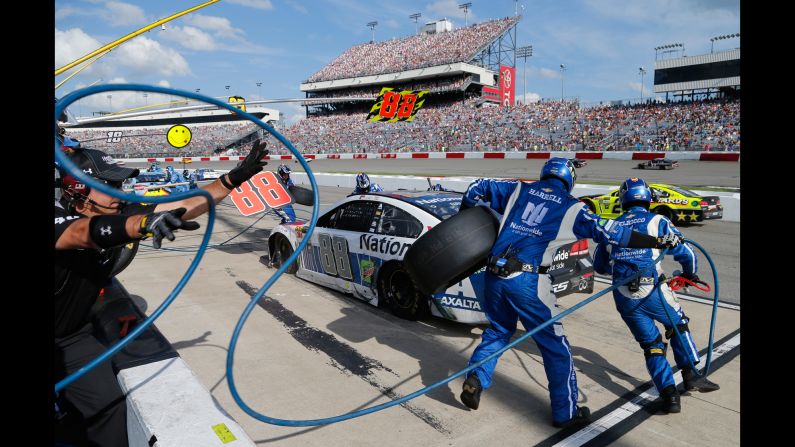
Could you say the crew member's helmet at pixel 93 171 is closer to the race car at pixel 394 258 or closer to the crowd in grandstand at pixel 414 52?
the race car at pixel 394 258

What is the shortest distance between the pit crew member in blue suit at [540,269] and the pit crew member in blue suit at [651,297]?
0.34 metres

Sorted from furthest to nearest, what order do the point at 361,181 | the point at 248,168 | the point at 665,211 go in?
the point at 665,211, the point at 361,181, the point at 248,168

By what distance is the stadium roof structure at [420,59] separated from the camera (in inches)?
2569

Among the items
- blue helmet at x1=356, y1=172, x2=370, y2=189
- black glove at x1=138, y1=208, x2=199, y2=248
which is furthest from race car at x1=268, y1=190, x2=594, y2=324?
blue helmet at x1=356, y1=172, x2=370, y2=189

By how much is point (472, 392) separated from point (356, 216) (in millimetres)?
3028

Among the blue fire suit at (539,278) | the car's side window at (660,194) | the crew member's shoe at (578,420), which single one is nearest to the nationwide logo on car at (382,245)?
the blue fire suit at (539,278)

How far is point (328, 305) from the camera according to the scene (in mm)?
6184

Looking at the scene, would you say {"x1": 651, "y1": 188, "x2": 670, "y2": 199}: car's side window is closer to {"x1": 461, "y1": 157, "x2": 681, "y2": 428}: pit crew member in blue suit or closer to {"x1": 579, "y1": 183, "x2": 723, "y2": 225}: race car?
{"x1": 579, "y1": 183, "x2": 723, "y2": 225}: race car

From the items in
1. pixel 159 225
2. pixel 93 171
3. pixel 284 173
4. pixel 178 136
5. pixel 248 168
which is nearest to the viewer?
pixel 159 225

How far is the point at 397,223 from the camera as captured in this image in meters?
5.51

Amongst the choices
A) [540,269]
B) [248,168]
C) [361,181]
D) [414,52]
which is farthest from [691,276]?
[414,52]

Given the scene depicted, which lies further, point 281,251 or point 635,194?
point 281,251

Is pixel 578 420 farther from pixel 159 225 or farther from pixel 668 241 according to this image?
pixel 159 225

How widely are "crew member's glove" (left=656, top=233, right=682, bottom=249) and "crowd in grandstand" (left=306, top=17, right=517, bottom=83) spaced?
2512 inches
